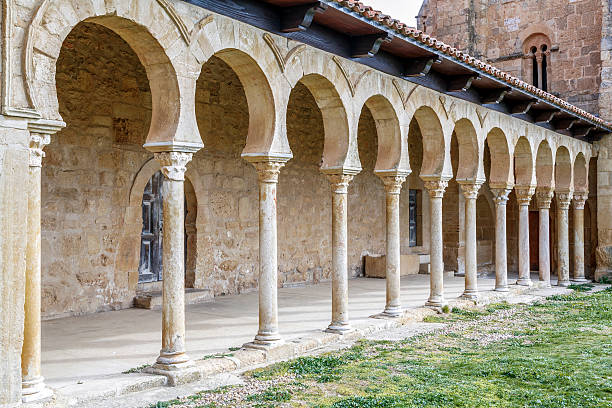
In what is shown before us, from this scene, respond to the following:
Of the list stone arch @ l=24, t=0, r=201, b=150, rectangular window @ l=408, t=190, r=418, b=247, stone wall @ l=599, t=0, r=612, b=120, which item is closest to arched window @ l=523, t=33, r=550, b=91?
stone wall @ l=599, t=0, r=612, b=120

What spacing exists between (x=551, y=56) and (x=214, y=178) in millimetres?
12036

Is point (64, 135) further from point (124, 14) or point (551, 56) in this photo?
point (551, 56)

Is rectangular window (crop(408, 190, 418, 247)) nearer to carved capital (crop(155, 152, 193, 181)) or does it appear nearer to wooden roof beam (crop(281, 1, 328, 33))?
wooden roof beam (crop(281, 1, 328, 33))

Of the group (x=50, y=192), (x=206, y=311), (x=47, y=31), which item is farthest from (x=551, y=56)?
(x=47, y=31)

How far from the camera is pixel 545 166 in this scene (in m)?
15.0

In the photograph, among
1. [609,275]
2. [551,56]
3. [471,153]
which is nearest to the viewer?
[471,153]

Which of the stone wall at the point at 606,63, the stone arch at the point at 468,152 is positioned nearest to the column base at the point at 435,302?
the stone arch at the point at 468,152

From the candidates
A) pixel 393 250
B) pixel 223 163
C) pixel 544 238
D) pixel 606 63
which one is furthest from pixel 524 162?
pixel 223 163

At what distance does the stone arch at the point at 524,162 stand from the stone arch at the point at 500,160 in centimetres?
98

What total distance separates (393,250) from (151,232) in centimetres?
390

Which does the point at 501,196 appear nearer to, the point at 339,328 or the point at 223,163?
the point at 223,163

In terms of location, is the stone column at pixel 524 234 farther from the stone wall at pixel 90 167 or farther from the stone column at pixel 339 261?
the stone wall at pixel 90 167

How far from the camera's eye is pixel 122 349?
267 inches

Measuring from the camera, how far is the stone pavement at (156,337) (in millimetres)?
5502
